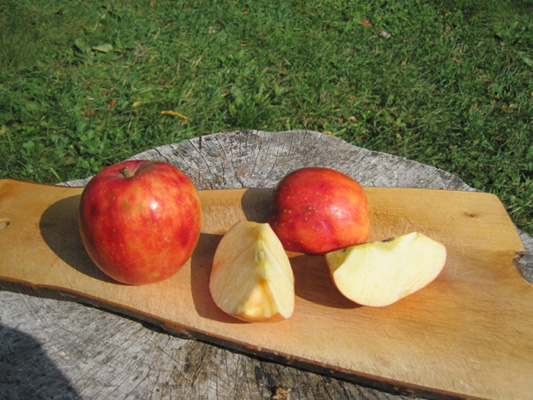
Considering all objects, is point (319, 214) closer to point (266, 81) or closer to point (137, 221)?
point (137, 221)

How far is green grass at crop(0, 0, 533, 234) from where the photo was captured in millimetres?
3184

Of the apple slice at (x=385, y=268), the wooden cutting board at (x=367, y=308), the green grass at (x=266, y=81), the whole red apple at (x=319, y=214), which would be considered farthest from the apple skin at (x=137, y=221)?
the green grass at (x=266, y=81)

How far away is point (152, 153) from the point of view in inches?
94.3

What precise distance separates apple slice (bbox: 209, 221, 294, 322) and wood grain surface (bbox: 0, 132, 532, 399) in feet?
0.37

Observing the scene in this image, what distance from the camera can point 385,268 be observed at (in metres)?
1.54

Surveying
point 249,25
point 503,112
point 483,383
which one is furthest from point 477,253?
point 249,25

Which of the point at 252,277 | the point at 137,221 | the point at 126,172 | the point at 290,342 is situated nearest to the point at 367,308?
the point at 290,342

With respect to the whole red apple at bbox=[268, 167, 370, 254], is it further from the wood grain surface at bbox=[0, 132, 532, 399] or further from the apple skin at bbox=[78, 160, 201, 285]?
the apple skin at bbox=[78, 160, 201, 285]

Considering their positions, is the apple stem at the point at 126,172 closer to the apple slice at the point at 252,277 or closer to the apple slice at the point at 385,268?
the apple slice at the point at 252,277

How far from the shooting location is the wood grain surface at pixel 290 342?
1.38 m

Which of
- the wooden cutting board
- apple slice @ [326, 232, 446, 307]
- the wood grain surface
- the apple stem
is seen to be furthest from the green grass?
apple slice @ [326, 232, 446, 307]

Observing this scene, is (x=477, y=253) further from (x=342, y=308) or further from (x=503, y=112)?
(x=503, y=112)

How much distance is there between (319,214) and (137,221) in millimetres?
701

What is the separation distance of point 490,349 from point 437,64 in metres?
3.40
